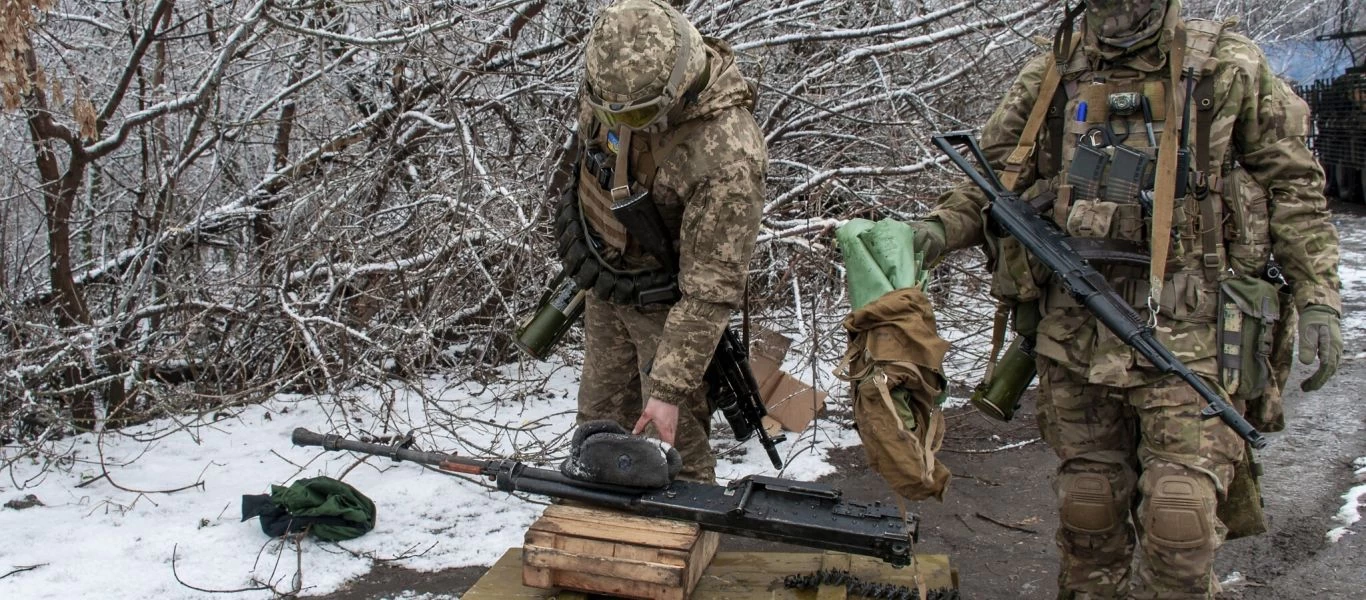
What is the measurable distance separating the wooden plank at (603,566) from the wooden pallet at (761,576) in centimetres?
9

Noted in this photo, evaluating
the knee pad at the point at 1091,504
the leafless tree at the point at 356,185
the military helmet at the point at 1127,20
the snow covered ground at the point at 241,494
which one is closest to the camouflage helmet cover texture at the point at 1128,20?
the military helmet at the point at 1127,20

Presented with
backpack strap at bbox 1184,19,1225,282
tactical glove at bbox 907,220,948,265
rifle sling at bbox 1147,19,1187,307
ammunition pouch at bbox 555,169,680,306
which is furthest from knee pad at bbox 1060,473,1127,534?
ammunition pouch at bbox 555,169,680,306

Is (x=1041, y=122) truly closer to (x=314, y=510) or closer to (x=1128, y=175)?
(x=1128, y=175)

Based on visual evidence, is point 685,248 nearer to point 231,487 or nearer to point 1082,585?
point 1082,585

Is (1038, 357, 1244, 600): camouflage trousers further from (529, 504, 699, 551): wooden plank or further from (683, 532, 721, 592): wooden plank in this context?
(529, 504, 699, 551): wooden plank

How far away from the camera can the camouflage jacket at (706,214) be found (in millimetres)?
2803

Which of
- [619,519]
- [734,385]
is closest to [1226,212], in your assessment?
[734,385]

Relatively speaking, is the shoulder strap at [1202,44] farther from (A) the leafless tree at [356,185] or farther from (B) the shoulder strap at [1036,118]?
(A) the leafless tree at [356,185]

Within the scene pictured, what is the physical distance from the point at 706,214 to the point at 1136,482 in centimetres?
137

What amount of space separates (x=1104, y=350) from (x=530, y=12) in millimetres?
3409

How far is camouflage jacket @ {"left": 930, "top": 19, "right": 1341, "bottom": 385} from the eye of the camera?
2.69 meters

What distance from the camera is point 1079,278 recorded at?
270 centimetres

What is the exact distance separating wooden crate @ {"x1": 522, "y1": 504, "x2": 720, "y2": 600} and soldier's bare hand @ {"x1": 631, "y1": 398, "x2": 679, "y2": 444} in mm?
280

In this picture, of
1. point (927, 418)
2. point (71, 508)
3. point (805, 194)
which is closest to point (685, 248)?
point (927, 418)
